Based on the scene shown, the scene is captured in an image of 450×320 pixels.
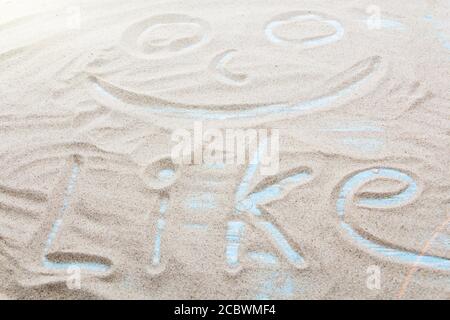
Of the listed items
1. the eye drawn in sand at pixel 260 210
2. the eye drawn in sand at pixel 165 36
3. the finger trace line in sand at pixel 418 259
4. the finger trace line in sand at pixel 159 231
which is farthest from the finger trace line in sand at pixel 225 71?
the finger trace line in sand at pixel 418 259

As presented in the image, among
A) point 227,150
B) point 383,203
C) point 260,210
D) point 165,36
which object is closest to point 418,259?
point 383,203

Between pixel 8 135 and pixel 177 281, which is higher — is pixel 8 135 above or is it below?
above

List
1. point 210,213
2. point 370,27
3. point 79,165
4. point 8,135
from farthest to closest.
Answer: point 370,27, point 8,135, point 79,165, point 210,213

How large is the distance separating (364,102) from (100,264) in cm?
104

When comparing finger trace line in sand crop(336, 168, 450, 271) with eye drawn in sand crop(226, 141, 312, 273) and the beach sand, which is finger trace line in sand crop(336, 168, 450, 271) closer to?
the beach sand

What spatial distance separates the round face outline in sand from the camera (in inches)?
62.8

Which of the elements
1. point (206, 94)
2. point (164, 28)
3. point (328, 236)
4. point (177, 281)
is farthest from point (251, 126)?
point (164, 28)

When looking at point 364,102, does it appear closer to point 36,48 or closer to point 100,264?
point 100,264

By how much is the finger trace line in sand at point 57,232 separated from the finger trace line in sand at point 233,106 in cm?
32

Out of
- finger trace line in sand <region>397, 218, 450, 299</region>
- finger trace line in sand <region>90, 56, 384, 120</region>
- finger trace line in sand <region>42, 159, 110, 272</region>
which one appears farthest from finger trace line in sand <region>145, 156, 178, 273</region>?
finger trace line in sand <region>397, 218, 450, 299</region>

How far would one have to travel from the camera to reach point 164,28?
204cm

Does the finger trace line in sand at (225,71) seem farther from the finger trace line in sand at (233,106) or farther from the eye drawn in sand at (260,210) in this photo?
the eye drawn in sand at (260,210)

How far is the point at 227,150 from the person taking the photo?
146 centimetres

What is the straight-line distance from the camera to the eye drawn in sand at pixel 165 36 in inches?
75.3
